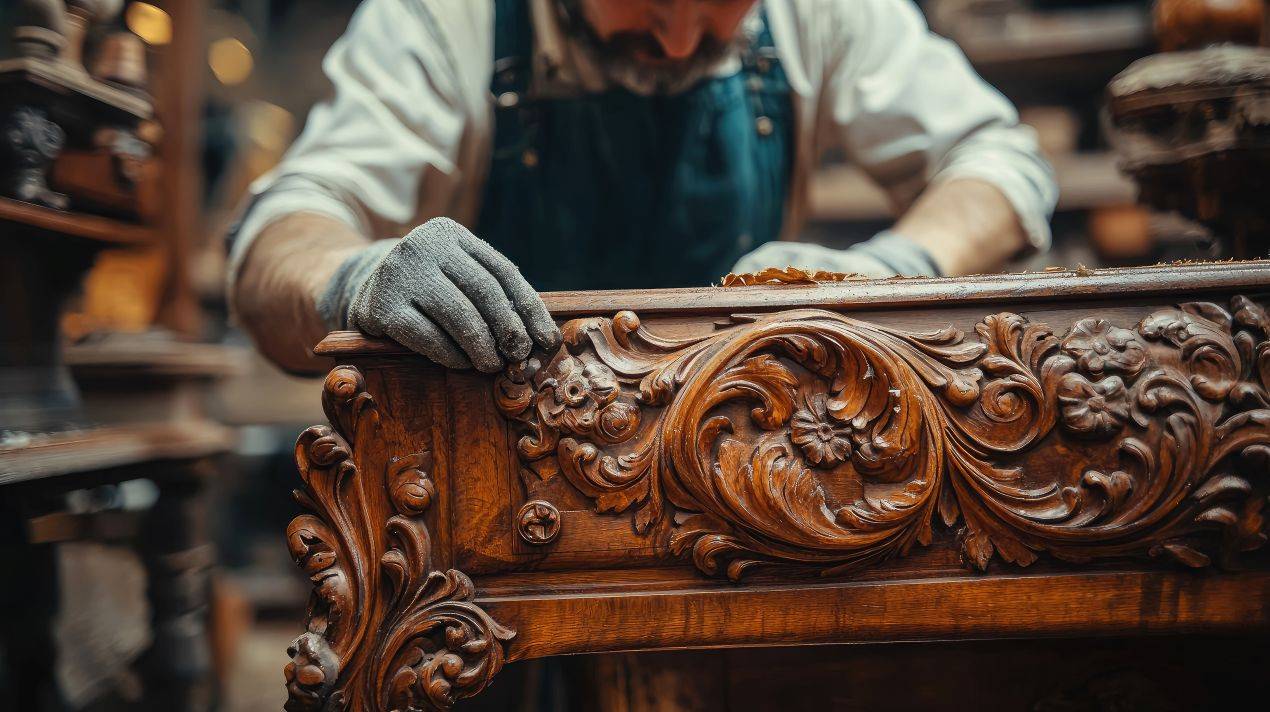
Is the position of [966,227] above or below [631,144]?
below

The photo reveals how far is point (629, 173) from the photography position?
1.17m

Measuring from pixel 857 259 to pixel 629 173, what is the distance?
0.37m

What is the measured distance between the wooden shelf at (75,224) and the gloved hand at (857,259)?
1.01 metres

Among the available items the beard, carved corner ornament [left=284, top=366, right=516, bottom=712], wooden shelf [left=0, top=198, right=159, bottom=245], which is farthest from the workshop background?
carved corner ornament [left=284, top=366, right=516, bottom=712]

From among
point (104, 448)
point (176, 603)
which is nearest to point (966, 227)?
point (104, 448)

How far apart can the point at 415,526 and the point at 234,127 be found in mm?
2232

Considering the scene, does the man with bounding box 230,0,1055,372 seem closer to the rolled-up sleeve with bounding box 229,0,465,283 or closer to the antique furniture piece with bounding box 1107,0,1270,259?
the rolled-up sleeve with bounding box 229,0,465,283

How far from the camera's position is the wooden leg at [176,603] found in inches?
60.1

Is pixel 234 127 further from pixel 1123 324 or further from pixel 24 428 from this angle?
pixel 1123 324

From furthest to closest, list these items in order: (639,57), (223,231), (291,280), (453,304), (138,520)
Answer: (223,231), (138,520), (639,57), (291,280), (453,304)

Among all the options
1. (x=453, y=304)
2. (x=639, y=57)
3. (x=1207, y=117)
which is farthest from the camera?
(x=639, y=57)

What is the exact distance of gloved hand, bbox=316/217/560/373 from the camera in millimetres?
653

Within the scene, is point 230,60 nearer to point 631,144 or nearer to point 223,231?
point 223,231

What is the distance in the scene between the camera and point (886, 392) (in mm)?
686
